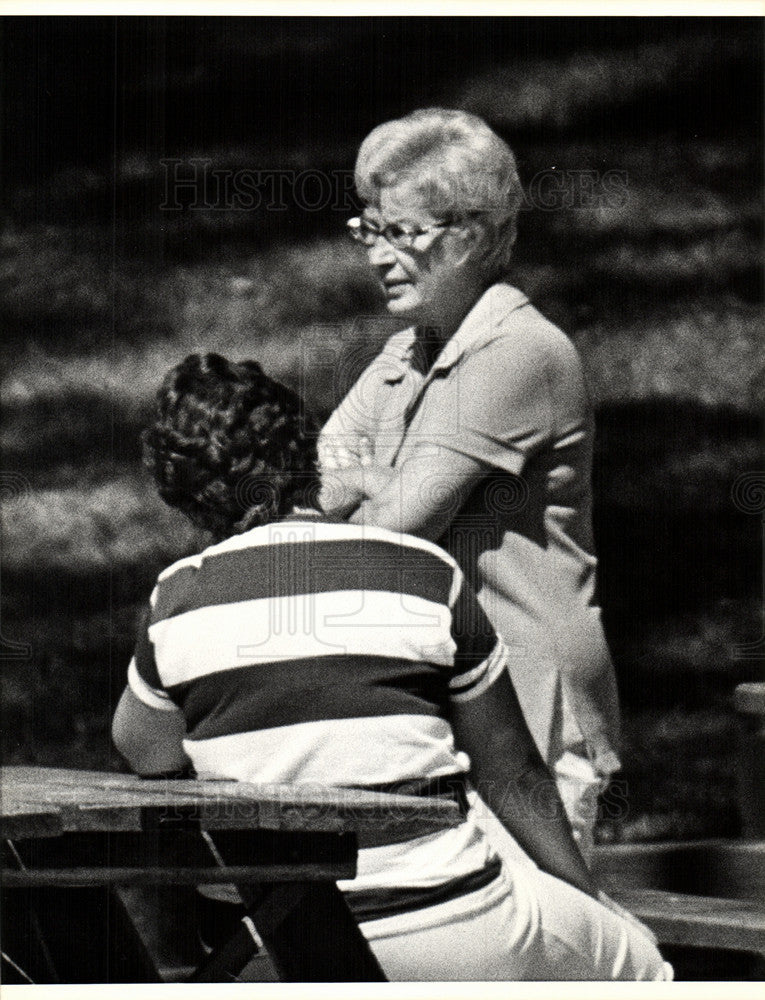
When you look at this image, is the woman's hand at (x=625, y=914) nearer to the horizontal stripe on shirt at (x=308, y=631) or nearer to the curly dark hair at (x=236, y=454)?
the horizontal stripe on shirt at (x=308, y=631)

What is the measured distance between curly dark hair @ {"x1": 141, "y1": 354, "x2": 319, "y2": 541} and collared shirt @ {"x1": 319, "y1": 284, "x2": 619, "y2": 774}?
0.37m

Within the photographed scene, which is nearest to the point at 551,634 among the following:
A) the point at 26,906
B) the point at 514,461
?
the point at 514,461

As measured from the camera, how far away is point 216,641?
128 inches

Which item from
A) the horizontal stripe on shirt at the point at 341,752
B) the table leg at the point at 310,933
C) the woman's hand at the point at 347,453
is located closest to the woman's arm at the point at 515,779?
the horizontal stripe on shirt at the point at 341,752

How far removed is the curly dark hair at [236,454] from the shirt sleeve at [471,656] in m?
0.41

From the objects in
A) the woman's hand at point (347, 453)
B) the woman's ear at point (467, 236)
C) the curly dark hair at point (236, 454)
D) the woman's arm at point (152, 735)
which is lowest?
the woman's arm at point (152, 735)

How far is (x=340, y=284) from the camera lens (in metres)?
4.09

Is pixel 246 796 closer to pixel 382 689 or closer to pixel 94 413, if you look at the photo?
pixel 382 689

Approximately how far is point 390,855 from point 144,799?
23.1 inches

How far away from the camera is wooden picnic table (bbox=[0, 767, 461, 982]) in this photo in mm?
2705

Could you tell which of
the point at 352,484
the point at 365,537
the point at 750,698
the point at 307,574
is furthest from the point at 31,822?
the point at 750,698

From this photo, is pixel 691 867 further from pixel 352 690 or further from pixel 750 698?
pixel 352 690

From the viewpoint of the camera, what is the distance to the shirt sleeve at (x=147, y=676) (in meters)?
3.38

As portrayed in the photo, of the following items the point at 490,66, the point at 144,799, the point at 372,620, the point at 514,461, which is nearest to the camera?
the point at 144,799
